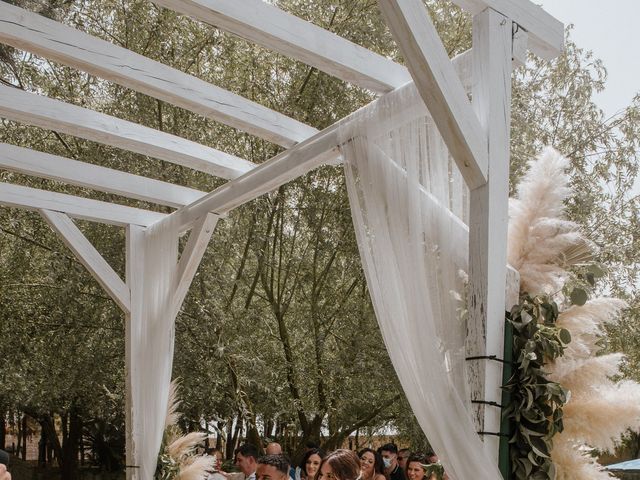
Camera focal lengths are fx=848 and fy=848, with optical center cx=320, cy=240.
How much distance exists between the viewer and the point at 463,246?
3.04 meters

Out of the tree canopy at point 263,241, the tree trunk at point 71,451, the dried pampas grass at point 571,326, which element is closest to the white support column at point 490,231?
the dried pampas grass at point 571,326

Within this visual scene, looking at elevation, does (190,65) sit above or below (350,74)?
above

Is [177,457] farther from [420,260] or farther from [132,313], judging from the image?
[420,260]

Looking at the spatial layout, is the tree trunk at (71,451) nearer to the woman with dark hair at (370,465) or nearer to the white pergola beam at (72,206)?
the white pergola beam at (72,206)

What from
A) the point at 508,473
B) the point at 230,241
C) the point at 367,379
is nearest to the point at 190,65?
the point at 230,241

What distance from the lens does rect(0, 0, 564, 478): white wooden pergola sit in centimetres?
281

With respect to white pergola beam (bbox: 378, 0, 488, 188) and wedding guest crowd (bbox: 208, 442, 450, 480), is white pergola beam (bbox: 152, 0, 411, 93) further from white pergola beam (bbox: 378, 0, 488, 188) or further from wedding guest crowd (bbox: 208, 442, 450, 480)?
wedding guest crowd (bbox: 208, 442, 450, 480)

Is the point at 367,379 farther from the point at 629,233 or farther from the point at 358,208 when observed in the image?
the point at 358,208

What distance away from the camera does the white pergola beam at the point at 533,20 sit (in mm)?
2980

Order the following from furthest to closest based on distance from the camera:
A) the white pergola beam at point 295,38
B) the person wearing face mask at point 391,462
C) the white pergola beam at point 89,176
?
the person wearing face mask at point 391,462 → the white pergola beam at point 89,176 → the white pergola beam at point 295,38

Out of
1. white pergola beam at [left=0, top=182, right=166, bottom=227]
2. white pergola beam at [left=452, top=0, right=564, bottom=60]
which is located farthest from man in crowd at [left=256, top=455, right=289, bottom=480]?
white pergola beam at [left=0, top=182, right=166, bottom=227]

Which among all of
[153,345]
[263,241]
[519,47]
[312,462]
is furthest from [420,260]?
[263,241]

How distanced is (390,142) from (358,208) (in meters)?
0.30

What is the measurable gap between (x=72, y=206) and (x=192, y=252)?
88 centimetres
